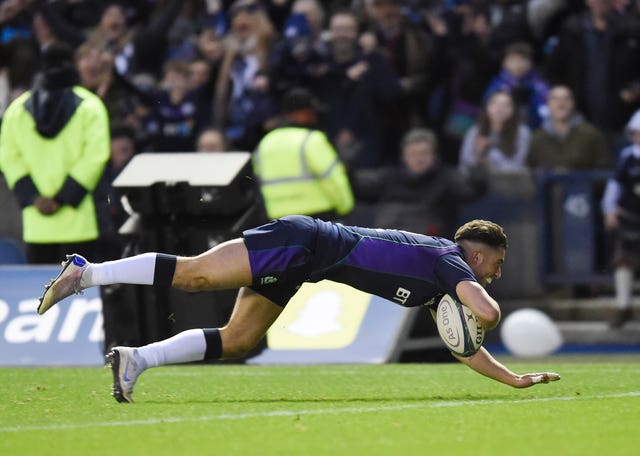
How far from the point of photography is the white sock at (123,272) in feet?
29.8

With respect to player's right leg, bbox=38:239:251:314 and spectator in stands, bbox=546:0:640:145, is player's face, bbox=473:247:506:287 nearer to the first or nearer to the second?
player's right leg, bbox=38:239:251:314

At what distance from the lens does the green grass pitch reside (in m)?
7.12

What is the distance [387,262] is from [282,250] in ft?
A: 2.07

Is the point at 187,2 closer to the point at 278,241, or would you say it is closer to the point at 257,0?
the point at 257,0

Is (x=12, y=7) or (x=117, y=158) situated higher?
(x=12, y=7)

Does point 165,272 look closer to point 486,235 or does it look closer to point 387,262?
point 387,262

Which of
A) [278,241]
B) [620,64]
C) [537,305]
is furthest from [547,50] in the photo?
[278,241]

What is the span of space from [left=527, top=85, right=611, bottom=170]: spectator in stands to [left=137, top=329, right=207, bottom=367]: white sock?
7.41 m

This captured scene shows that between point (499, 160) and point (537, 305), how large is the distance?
158 centimetres

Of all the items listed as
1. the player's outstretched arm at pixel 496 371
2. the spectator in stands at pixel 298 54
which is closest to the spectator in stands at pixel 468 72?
the spectator in stands at pixel 298 54

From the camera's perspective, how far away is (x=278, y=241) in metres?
9.10

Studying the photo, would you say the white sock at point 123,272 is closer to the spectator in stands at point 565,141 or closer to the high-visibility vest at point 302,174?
the high-visibility vest at point 302,174

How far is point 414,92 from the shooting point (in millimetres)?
16703

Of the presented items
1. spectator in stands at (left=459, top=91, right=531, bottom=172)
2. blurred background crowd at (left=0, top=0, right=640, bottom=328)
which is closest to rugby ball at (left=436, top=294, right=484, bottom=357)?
blurred background crowd at (left=0, top=0, right=640, bottom=328)
